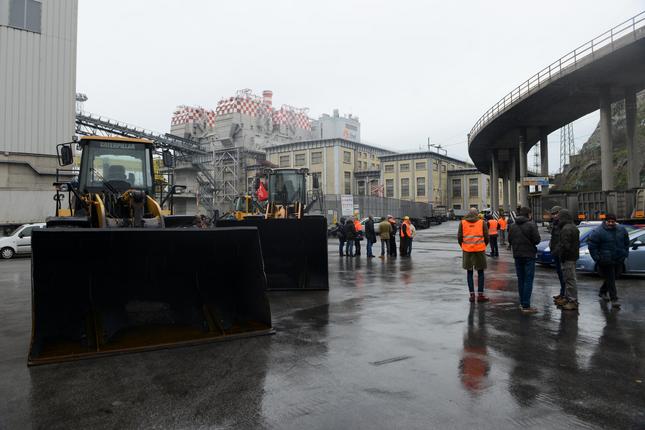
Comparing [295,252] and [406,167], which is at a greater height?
[406,167]

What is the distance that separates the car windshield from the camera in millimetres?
9688

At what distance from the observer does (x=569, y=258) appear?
8.09 m

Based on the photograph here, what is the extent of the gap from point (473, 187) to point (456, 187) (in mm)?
2737

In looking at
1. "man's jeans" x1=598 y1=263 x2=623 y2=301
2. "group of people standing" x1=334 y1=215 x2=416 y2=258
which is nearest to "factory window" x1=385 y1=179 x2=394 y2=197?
"group of people standing" x1=334 y1=215 x2=416 y2=258

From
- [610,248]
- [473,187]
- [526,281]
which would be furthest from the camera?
[473,187]

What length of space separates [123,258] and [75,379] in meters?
1.67

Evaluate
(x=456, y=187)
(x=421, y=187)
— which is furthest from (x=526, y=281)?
(x=456, y=187)

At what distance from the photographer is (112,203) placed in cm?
898

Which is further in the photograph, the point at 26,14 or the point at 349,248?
the point at 26,14

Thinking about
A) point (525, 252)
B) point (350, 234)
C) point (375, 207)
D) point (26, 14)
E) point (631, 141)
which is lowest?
point (525, 252)

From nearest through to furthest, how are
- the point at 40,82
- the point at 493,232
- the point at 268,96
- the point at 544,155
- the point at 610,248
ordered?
the point at 610,248 → the point at 493,232 → the point at 40,82 → the point at 544,155 → the point at 268,96

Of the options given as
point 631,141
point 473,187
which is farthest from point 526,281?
point 473,187

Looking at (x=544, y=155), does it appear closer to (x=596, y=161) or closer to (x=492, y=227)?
(x=596, y=161)

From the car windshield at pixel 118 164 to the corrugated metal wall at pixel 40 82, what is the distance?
18.7m
